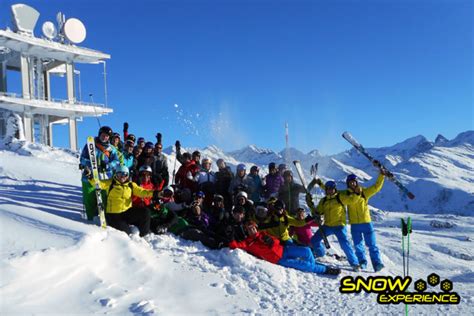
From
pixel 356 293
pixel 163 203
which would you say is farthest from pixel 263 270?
pixel 163 203

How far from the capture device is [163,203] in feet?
27.7

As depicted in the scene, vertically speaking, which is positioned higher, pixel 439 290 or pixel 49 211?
pixel 49 211

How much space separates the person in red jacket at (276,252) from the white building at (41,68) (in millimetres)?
26399

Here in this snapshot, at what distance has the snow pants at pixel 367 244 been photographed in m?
8.05

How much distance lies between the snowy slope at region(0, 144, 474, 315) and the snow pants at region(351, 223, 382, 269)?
0.96ft

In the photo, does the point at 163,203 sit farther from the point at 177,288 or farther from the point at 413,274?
the point at 413,274

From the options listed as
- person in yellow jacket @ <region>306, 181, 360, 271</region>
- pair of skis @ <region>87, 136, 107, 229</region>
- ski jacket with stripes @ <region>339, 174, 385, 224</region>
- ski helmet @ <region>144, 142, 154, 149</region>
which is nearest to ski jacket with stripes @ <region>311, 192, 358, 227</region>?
person in yellow jacket @ <region>306, 181, 360, 271</region>

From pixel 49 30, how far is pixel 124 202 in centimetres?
2998

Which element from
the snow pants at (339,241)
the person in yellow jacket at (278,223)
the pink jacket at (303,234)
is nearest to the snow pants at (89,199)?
the person in yellow jacket at (278,223)

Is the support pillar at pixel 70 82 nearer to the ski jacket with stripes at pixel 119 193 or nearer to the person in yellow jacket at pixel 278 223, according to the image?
the ski jacket with stripes at pixel 119 193

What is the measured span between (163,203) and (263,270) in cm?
275

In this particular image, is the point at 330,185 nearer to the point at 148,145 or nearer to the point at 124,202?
the point at 124,202

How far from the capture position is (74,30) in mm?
33312

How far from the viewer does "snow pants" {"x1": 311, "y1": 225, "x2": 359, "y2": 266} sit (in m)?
8.15
